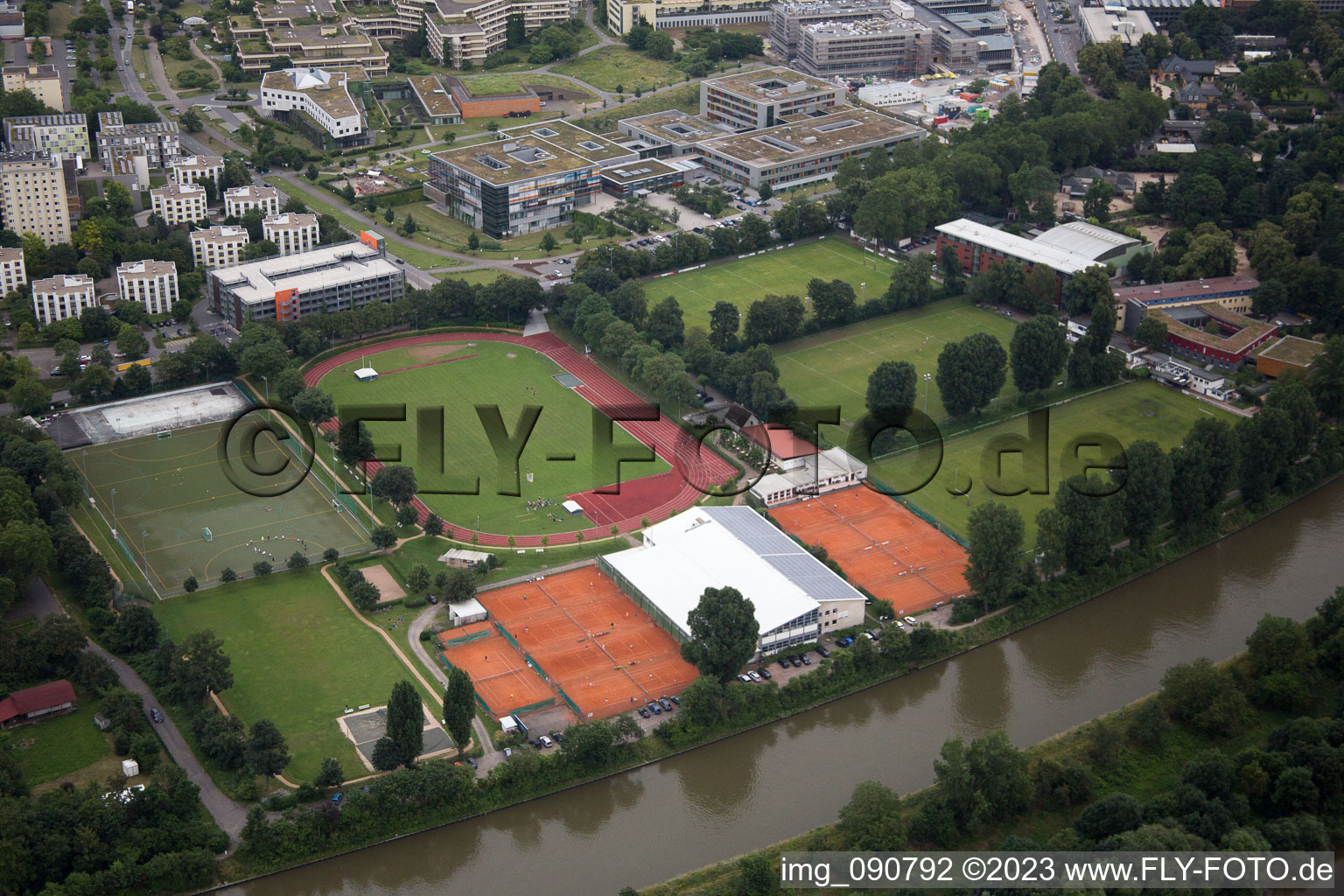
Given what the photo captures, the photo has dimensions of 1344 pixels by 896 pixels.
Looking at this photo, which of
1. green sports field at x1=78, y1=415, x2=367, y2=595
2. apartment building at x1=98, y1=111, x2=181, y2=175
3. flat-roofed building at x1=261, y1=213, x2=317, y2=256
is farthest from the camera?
apartment building at x1=98, y1=111, x2=181, y2=175

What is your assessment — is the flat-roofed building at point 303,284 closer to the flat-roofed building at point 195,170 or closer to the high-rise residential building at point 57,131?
the flat-roofed building at point 195,170

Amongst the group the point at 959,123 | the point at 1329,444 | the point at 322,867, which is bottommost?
the point at 322,867

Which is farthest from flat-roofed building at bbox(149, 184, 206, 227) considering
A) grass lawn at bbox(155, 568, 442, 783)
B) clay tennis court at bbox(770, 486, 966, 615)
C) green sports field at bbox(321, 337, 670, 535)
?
clay tennis court at bbox(770, 486, 966, 615)

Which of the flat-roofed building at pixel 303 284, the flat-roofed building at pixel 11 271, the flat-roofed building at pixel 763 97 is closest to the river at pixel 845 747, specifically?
the flat-roofed building at pixel 303 284

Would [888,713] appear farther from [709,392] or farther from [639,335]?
[639,335]

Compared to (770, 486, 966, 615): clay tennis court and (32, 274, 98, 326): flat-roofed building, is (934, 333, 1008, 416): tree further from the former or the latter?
(32, 274, 98, 326): flat-roofed building

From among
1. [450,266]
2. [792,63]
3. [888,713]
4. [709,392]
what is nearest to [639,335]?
[709,392]

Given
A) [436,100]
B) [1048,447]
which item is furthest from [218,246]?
[1048,447]
